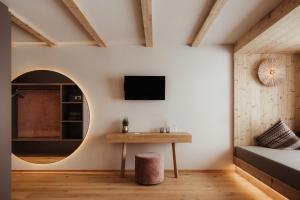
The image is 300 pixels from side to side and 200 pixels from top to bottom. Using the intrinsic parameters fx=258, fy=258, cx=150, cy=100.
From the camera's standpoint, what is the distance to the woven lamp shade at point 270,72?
470cm

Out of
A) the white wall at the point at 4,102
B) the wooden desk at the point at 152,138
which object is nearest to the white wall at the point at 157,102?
the wooden desk at the point at 152,138

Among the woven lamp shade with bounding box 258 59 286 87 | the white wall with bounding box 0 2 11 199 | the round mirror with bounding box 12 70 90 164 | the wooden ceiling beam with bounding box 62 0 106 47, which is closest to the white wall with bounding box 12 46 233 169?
the woven lamp shade with bounding box 258 59 286 87

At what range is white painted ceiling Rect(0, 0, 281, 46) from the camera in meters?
3.01

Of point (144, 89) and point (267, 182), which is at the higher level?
point (144, 89)

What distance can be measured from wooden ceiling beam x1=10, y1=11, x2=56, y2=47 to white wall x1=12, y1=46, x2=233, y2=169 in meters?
0.36

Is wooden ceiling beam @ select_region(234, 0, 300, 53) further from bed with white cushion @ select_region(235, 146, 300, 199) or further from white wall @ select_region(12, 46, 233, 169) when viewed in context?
bed with white cushion @ select_region(235, 146, 300, 199)

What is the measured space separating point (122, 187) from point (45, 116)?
11.6 feet

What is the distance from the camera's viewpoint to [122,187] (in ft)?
12.8

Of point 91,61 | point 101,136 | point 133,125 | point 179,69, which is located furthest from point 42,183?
point 179,69

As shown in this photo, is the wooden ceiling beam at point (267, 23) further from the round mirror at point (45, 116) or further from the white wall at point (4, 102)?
the round mirror at point (45, 116)

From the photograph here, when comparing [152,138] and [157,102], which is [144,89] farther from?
[152,138]

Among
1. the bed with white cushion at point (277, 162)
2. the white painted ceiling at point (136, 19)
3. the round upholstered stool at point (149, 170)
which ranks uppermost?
the white painted ceiling at point (136, 19)

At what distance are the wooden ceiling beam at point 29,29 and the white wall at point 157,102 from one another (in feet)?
1.18

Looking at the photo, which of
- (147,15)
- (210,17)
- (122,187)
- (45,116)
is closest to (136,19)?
(147,15)
